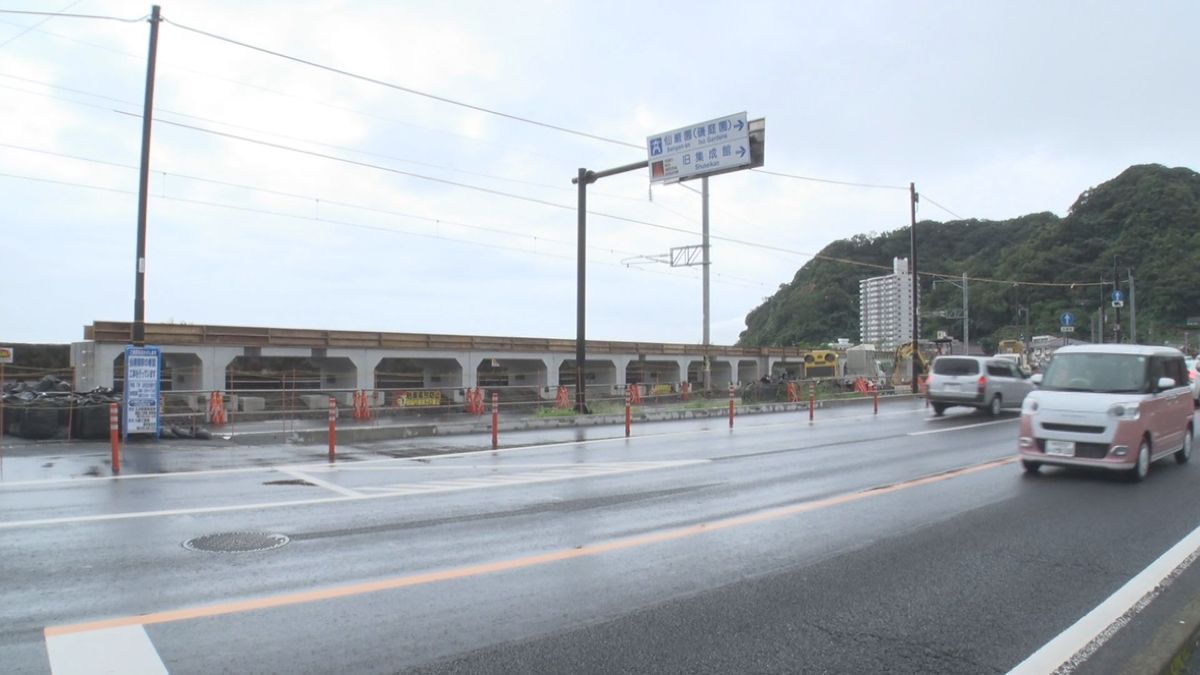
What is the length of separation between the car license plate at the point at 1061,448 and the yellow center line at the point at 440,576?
3284mm

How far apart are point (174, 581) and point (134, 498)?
4635 mm

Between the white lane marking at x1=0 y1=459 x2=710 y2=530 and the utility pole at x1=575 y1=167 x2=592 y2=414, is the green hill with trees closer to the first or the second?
the utility pole at x1=575 y1=167 x2=592 y2=414

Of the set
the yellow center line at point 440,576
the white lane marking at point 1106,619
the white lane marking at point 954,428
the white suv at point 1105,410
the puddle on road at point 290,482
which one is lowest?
the puddle on road at point 290,482

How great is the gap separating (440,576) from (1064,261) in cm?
7096

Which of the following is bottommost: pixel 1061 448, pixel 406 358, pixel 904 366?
pixel 1061 448

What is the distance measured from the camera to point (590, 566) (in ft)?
19.9

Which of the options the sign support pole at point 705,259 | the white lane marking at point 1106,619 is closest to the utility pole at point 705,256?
the sign support pole at point 705,259

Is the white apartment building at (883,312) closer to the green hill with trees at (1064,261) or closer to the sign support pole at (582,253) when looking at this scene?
the green hill with trees at (1064,261)

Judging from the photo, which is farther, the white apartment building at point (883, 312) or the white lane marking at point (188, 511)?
the white apartment building at point (883, 312)

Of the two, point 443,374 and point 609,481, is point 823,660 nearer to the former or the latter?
point 609,481

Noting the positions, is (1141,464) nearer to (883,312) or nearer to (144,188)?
(144,188)

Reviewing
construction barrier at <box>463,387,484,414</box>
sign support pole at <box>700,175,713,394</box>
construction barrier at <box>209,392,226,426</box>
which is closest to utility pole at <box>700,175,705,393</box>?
sign support pole at <box>700,175,713,394</box>

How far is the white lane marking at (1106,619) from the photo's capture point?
4.18 meters

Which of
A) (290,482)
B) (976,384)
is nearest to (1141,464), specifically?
(290,482)
